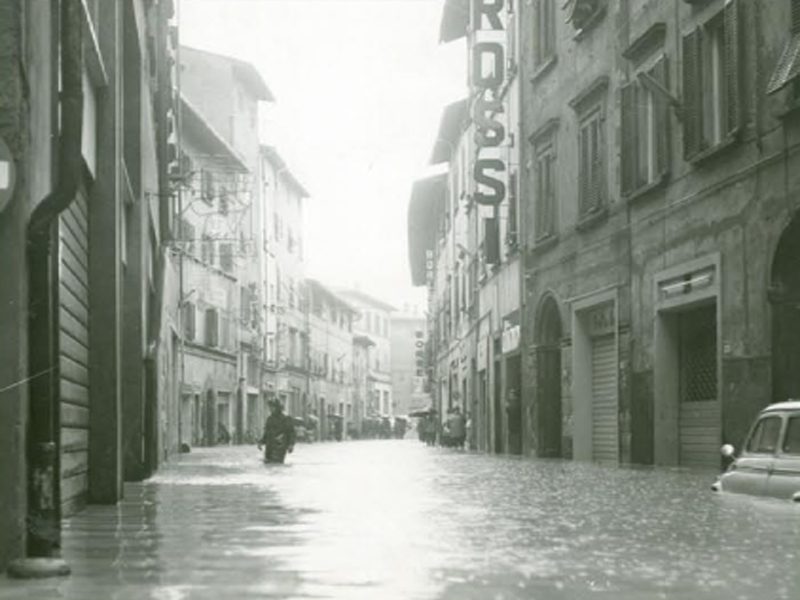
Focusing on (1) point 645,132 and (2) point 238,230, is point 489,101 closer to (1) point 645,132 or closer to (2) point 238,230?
(1) point 645,132

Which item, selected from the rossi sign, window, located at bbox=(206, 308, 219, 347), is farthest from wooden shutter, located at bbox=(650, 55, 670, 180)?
window, located at bbox=(206, 308, 219, 347)

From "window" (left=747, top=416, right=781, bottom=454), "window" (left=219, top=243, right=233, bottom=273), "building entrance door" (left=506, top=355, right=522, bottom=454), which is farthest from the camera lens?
"window" (left=219, top=243, right=233, bottom=273)

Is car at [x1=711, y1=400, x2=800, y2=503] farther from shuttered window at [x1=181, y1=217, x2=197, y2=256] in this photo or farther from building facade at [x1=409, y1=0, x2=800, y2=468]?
shuttered window at [x1=181, y1=217, x2=197, y2=256]

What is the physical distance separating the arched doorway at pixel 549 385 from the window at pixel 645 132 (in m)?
6.22

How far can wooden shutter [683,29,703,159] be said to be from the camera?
65.1 ft

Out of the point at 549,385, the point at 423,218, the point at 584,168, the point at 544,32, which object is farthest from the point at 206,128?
the point at 584,168

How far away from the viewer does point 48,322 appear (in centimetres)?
755

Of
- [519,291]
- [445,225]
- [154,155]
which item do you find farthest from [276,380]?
[154,155]

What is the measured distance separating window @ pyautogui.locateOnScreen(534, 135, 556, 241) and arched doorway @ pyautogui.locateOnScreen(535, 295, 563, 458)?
1405 mm

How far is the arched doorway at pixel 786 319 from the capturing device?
55.8 feet

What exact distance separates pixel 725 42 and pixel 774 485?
7.52 metres

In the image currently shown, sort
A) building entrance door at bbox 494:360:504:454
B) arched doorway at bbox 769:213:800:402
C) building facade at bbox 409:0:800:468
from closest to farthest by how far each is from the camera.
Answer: arched doorway at bbox 769:213:800:402 < building facade at bbox 409:0:800:468 < building entrance door at bbox 494:360:504:454

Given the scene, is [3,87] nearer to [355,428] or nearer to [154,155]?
[154,155]

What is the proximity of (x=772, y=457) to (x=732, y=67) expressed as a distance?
6.68 metres
